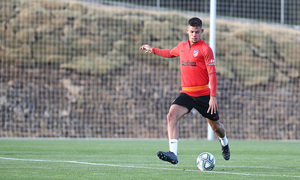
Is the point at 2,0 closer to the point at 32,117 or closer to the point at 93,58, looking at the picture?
the point at 93,58

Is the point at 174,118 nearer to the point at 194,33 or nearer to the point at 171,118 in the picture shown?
the point at 171,118

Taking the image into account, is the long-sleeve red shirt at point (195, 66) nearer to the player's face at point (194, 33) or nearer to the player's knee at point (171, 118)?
the player's face at point (194, 33)

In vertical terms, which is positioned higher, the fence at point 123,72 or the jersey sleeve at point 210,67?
the jersey sleeve at point 210,67

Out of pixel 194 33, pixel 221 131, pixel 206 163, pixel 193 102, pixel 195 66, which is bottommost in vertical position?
pixel 206 163

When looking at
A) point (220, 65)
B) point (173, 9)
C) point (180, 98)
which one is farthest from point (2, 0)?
point (180, 98)

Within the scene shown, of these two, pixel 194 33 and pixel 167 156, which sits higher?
pixel 194 33

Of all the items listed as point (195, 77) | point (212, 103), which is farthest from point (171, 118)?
point (195, 77)

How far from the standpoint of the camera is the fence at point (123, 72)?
76.1 feet

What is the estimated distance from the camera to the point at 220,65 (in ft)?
91.8

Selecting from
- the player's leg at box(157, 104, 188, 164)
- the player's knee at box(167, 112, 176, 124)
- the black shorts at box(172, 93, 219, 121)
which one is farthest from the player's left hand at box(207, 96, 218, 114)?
the player's knee at box(167, 112, 176, 124)

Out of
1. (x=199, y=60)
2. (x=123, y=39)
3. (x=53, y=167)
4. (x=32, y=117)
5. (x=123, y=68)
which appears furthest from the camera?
(x=123, y=39)

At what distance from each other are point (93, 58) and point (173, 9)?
17.7 feet

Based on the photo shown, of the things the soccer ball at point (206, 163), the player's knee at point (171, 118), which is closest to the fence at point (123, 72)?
the player's knee at point (171, 118)

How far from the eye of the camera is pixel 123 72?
26.1m
